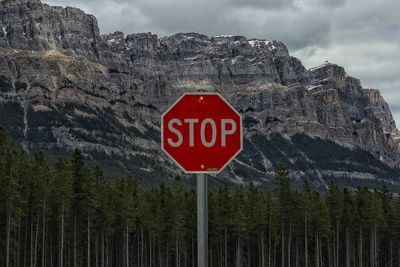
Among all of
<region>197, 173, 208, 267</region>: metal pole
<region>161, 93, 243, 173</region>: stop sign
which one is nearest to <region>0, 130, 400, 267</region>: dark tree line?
<region>161, 93, 243, 173</region>: stop sign

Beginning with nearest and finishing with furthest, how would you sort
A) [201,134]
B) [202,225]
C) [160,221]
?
[202,225]
[201,134]
[160,221]

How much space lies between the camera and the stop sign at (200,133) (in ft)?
33.6

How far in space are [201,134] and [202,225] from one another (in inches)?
51.4

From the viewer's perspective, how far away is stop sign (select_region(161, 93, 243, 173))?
10234 millimetres

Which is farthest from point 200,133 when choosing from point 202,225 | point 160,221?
point 160,221

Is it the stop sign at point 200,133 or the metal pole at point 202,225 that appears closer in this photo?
the metal pole at point 202,225

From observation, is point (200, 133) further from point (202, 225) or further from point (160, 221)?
point (160, 221)

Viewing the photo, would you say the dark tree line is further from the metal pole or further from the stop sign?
the metal pole

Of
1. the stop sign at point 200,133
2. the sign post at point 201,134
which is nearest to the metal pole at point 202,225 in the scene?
the sign post at point 201,134

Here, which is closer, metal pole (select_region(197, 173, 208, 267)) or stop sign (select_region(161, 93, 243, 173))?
metal pole (select_region(197, 173, 208, 267))

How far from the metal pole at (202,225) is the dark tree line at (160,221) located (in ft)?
213

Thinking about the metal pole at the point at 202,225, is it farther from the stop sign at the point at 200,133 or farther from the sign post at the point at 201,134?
the stop sign at the point at 200,133

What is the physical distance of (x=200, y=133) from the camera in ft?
33.5

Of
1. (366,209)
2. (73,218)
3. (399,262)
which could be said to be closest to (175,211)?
(73,218)
